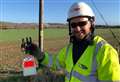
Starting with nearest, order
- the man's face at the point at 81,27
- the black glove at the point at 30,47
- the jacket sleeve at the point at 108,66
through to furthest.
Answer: the jacket sleeve at the point at 108,66, the man's face at the point at 81,27, the black glove at the point at 30,47

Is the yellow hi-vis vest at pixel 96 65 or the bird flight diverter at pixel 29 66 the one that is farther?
the bird flight diverter at pixel 29 66

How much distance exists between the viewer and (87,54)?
4066 mm

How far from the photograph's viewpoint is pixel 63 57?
477cm

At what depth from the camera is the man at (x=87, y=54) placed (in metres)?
3.81

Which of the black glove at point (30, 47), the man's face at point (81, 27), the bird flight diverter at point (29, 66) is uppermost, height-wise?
the man's face at point (81, 27)

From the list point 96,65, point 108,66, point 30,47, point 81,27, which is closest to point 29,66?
point 30,47

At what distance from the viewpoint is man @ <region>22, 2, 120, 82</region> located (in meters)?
3.81

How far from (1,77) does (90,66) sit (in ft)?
24.8

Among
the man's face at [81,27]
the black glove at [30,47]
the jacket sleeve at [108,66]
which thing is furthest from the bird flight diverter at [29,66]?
the jacket sleeve at [108,66]

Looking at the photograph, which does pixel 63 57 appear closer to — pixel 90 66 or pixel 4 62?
pixel 90 66

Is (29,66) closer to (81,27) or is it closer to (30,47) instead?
(30,47)

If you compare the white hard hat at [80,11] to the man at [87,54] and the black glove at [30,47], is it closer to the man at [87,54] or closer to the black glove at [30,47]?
the man at [87,54]

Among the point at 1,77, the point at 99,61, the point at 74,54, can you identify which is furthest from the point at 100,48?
the point at 1,77

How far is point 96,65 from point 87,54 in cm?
19
